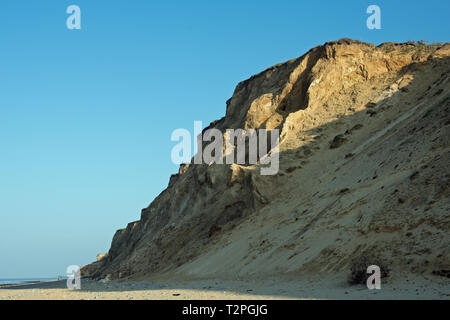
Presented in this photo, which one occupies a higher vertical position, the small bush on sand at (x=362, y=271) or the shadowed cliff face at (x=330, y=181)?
the shadowed cliff face at (x=330, y=181)

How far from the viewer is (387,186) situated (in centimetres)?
1686

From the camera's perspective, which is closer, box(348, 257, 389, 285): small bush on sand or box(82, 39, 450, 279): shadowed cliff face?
box(348, 257, 389, 285): small bush on sand

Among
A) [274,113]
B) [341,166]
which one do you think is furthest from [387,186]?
[274,113]

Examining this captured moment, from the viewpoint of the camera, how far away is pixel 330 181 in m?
22.7

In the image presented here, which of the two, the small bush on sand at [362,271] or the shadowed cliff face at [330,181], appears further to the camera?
the shadowed cliff face at [330,181]

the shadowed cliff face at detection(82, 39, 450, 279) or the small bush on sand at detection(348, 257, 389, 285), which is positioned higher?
the shadowed cliff face at detection(82, 39, 450, 279)

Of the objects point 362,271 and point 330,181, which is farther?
point 330,181

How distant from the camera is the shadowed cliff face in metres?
14.4

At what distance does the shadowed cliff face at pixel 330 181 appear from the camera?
47.4 feet

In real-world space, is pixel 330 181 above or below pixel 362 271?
above

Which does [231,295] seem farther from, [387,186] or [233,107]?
[233,107]
